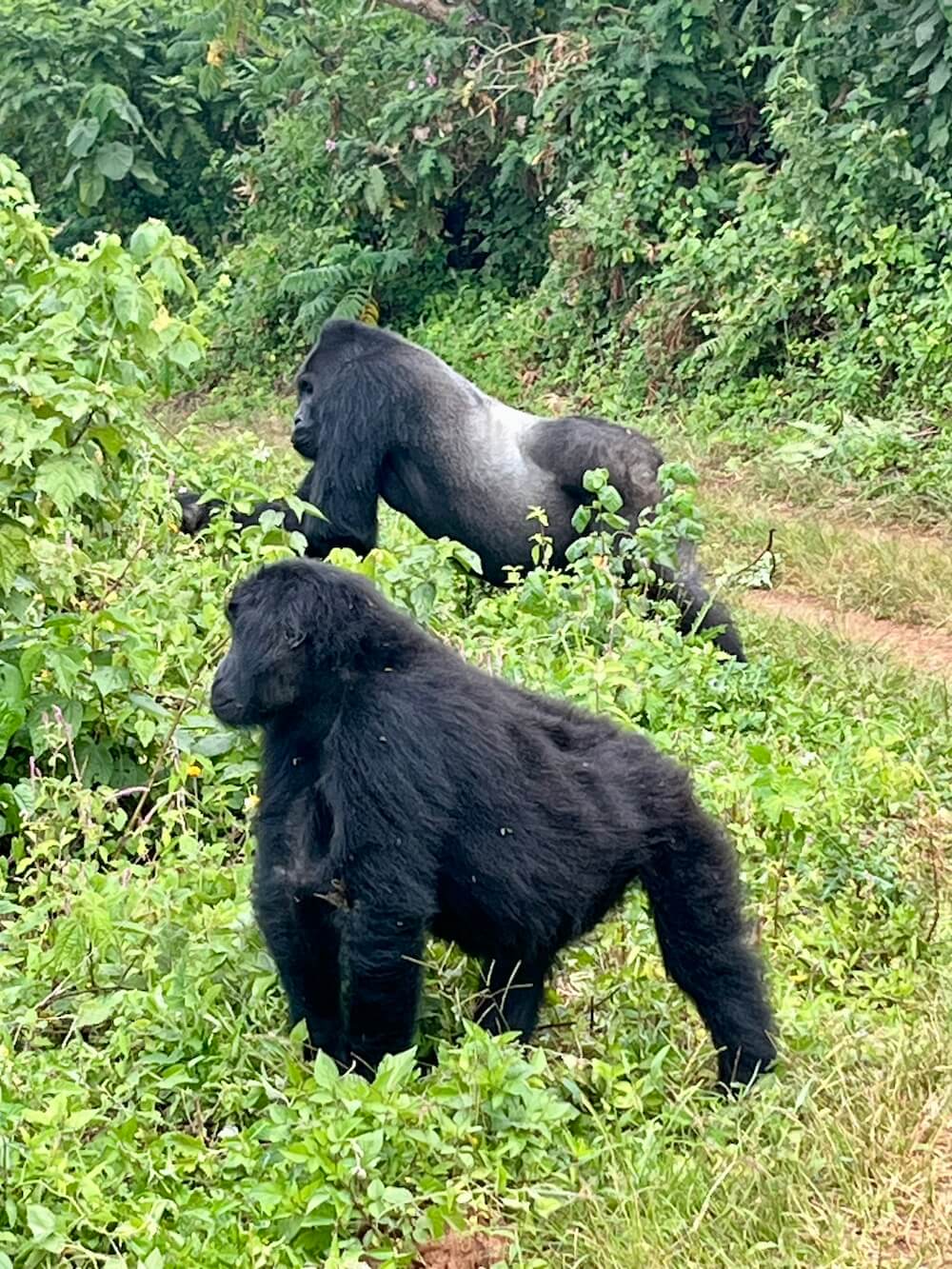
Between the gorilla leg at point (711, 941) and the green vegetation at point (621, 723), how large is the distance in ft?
0.28

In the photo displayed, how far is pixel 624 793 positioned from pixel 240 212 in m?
15.7

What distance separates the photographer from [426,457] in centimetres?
671

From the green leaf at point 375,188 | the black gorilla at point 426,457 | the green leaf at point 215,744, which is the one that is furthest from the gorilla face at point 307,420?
the green leaf at point 375,188

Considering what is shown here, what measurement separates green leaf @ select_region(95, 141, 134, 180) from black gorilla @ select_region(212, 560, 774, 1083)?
14821 mm

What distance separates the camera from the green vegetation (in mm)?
2898

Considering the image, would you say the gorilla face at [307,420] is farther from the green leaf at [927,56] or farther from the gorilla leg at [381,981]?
the green leaf at [927,56]

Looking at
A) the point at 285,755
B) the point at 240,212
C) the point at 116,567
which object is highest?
the point at 285,755

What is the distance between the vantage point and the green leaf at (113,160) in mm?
17312

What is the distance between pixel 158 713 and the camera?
15.6 feet

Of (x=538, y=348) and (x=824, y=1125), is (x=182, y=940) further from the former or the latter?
(x=538, y=348)

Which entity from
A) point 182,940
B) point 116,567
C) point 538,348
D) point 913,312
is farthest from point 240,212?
point 182,940

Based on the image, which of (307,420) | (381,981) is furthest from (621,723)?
(307,420)

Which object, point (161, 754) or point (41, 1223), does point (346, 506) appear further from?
point (41, 1223)

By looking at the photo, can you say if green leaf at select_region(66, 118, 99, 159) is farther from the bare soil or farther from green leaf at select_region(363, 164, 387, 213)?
the bare soil
